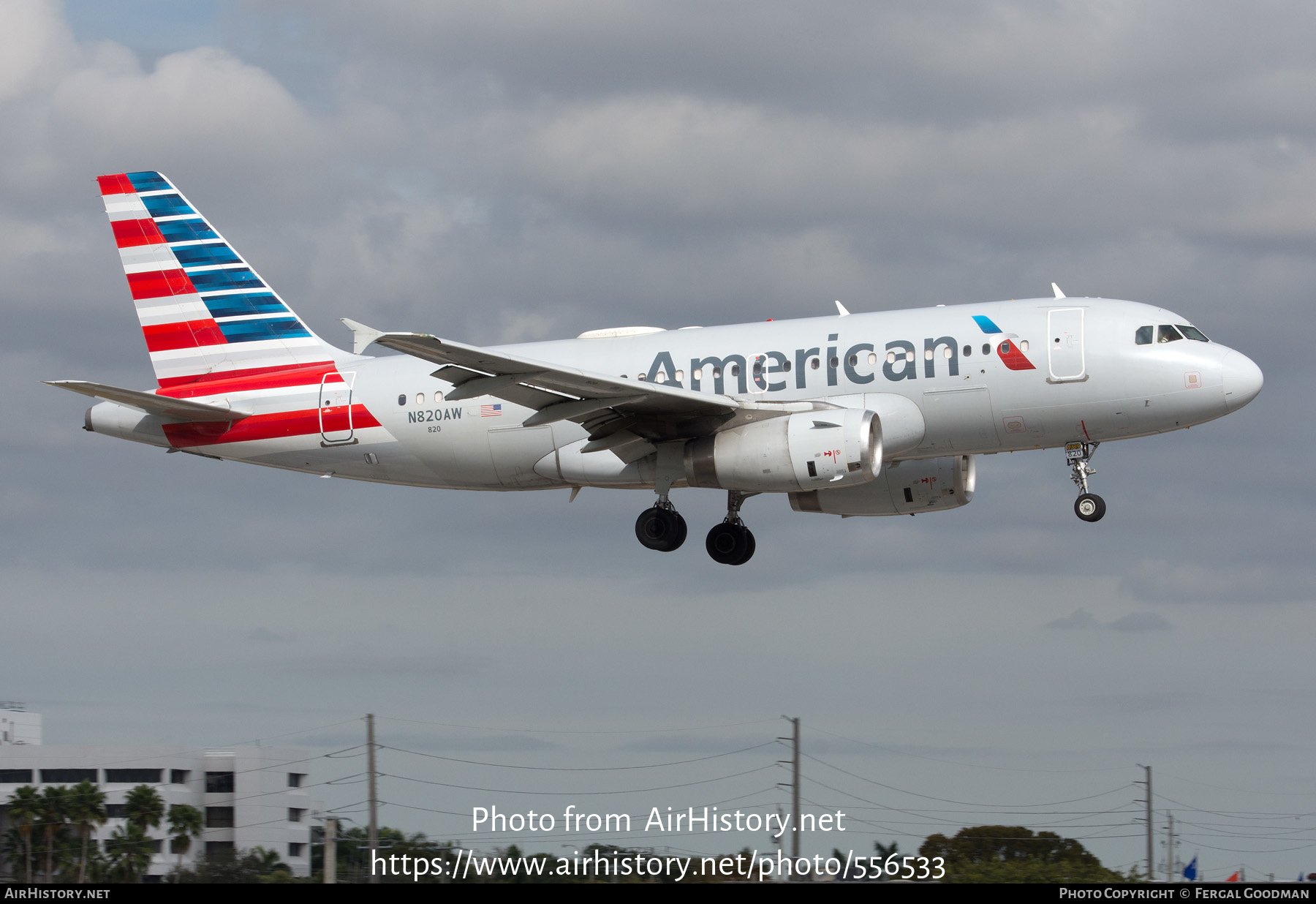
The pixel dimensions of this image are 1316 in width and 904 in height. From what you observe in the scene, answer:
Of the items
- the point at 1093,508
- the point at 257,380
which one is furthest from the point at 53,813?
the point at 1093,508

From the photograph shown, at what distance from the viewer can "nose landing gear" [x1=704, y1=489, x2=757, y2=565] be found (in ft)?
123

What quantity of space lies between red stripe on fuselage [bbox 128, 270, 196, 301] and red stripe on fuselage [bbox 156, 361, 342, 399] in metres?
2.97

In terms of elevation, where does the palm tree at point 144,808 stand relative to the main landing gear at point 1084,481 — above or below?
below

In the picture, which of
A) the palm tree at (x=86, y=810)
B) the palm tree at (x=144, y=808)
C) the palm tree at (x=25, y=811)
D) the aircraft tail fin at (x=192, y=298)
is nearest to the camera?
the aircraft tail fin at (x=192, y=298)

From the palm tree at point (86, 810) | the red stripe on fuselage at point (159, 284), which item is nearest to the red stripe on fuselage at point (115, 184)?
the red stripe on fuselage at point (159, 284)

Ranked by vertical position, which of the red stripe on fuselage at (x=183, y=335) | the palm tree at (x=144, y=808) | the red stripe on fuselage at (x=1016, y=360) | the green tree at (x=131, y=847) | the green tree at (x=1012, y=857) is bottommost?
the green tree at (x=131, y=847)

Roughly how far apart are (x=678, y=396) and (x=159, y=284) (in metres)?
17.3

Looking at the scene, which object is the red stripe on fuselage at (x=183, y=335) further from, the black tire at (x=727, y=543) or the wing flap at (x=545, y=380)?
the black tire at (x=727, y=543)

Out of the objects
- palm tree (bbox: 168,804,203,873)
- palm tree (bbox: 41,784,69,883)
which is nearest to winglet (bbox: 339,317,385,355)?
palm tree (bbox: 41,784,69,883)

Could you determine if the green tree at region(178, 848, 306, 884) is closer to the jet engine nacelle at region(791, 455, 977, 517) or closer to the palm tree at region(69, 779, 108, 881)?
the jet engine nacelle at region(791, 455, 977, 517)

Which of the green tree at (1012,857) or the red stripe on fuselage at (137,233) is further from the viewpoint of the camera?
the red stripe on fuselage at (137,233)

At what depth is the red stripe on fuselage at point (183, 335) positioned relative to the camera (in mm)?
39938

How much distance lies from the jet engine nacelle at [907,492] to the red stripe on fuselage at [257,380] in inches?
518

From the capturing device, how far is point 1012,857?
116 feet
